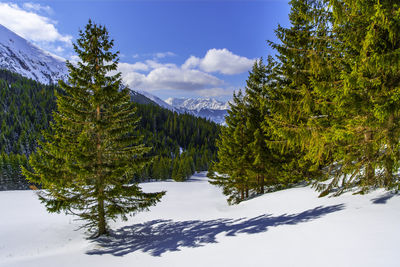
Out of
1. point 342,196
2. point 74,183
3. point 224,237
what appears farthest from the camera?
point 74,183

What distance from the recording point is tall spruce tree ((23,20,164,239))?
26.4ft

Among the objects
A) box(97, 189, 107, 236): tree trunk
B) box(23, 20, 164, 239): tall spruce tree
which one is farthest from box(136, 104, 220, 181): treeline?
box(23, 20, 164, 239): tall spruce tree

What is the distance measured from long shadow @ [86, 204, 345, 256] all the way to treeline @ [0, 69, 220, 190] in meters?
42.5

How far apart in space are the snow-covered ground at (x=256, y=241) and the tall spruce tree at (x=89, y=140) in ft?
6.27

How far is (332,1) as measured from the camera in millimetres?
4895

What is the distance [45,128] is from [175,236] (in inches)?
4797

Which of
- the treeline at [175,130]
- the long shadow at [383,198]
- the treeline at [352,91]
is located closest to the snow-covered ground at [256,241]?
the long shadow at [383,198]

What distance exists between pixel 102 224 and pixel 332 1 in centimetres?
1245

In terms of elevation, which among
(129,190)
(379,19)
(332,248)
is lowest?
(332,248)

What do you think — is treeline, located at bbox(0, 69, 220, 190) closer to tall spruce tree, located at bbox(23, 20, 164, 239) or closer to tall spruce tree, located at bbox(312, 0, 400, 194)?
tall spruce tree, located at bbox(23, 20, 164, 239)

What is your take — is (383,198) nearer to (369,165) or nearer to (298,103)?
(369,165)

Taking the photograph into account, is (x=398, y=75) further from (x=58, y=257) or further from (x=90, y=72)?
(x=58, y=257)

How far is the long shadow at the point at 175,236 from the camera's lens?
689 cm

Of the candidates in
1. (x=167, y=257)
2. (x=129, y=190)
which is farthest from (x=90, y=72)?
(x=167, y=257)
